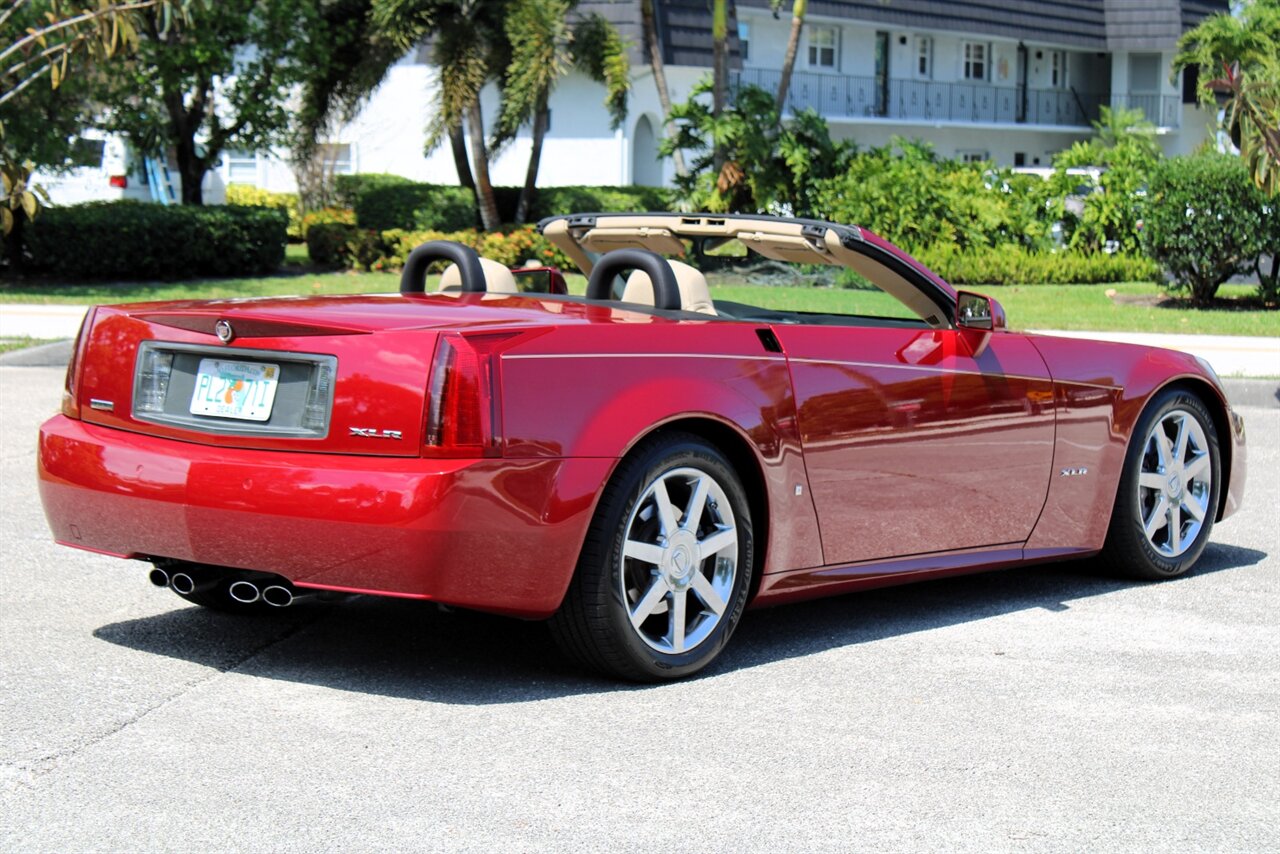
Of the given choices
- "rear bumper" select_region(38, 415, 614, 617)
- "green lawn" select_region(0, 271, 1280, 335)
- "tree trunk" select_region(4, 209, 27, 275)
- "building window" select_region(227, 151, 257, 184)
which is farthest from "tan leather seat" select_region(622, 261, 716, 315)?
"building window" select_region(227, 151, 257, 184)

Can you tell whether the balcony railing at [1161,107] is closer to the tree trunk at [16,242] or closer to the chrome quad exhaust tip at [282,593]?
the tree trunk at [16,242]

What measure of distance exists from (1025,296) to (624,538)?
2011 centimetres

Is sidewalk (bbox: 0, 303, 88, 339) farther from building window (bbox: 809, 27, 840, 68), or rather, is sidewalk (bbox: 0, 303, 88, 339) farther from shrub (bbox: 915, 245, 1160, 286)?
building window (bbox: 809, 27, 840, 68)

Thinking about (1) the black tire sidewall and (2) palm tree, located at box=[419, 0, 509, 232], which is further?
(2) palm tree, located at box=[419, 0, 509, 232]

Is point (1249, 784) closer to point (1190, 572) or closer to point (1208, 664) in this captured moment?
point (1208, 664)

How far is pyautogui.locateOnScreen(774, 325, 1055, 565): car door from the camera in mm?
5516

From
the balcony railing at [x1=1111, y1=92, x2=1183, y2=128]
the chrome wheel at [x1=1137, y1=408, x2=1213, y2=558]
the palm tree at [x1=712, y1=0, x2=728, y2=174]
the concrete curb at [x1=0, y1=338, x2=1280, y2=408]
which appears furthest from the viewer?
the balcony railing at [x1=1111, y1=92, x2=1183, y2=128]

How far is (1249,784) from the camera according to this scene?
4.33m

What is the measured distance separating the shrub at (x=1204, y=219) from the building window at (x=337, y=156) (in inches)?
744

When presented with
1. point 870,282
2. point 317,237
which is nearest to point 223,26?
point 317,237

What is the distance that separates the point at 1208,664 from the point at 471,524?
2465 millimetres

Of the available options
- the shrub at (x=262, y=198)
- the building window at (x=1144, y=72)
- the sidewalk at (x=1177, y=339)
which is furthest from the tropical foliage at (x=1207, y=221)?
the building window at (x=1144, y=72)

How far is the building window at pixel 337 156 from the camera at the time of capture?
127ft

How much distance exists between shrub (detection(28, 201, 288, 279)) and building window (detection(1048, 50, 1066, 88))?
34.6m
